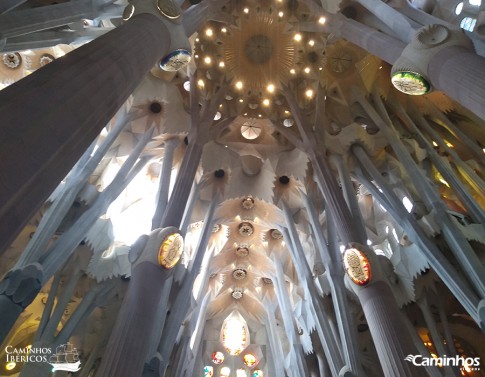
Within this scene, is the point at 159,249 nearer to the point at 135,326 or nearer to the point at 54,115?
the point at 135,326

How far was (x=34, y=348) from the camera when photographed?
1001 centimetres

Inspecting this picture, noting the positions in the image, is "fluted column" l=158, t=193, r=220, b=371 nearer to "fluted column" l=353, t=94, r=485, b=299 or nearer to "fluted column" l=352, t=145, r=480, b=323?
"fluted column" l=352, t=145, r=480, b=323

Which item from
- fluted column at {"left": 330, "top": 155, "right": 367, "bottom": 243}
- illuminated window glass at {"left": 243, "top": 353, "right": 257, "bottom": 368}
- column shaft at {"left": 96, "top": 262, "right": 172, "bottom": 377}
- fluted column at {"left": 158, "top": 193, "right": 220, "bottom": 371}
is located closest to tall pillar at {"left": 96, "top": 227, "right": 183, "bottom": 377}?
column shaft at {"left": 96, "top": 262, "right": 172, "bottom": 377}

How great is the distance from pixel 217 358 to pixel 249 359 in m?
1.60

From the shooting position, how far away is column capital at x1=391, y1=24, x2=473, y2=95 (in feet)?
17.6

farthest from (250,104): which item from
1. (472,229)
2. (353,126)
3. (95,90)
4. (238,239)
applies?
(95,90)

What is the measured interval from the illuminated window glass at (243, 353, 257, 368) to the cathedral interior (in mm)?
159

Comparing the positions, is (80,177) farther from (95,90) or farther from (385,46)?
(385,46)

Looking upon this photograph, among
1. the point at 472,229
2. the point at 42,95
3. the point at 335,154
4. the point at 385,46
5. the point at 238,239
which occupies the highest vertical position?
the point at 238,239

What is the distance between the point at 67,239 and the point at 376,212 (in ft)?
36.5

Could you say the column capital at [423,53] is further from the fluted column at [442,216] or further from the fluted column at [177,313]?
the fluted column at [177,313]

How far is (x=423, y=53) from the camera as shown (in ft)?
18.5

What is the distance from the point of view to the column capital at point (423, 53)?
537 cm

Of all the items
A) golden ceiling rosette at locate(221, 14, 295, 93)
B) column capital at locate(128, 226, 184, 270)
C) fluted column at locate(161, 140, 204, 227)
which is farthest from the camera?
golden ceiling rosette at locate(221, 14, 295, 93)
